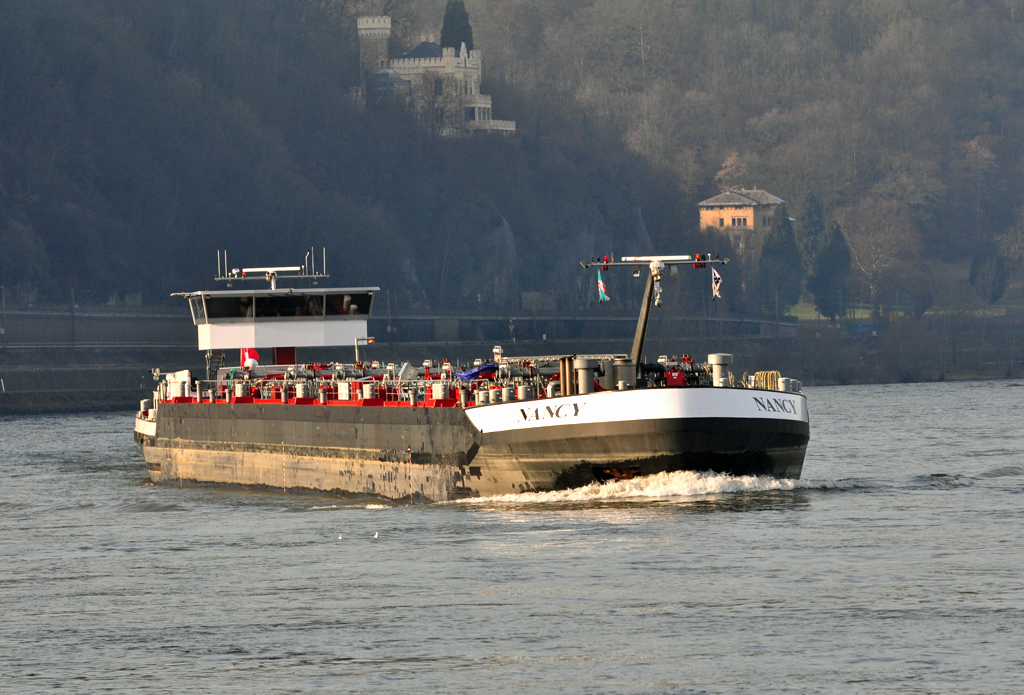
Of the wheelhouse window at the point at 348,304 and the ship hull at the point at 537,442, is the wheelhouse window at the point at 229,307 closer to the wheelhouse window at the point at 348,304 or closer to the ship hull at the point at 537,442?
the wheelhouse window at the point at 348,304

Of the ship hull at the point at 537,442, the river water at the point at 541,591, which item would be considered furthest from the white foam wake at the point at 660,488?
the ship hull at the point at 537,442

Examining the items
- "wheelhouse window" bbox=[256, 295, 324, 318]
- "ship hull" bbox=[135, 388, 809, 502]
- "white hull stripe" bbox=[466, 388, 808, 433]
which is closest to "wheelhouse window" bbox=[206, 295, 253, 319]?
"wheelhouse window" bbox=[256, 295, 324, 318]

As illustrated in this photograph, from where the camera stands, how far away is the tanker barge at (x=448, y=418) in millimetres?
43375

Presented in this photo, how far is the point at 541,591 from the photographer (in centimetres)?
3362

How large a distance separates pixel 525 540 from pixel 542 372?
1294cm

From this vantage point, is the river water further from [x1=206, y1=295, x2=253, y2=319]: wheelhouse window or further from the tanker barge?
[x1=206, y1=295, x2=253, y2=319]: wheelhouse window

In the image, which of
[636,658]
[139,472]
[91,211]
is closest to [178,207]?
[91,211]

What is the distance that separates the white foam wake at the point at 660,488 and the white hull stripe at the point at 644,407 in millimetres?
2017

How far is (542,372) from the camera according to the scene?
170ft

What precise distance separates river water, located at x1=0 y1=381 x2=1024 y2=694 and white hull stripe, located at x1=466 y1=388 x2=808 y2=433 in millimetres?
2201

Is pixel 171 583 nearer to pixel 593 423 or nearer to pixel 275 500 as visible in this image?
pixel 593 423

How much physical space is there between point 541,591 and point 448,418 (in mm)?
14774

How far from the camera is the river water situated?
27188 mm

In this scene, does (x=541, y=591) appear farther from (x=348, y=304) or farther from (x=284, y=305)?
(x=348, y=304)
